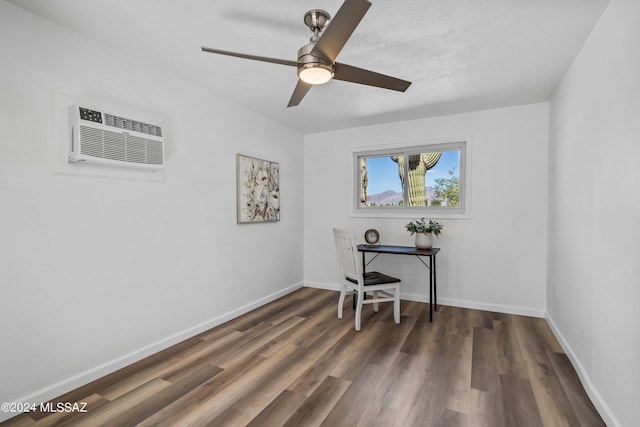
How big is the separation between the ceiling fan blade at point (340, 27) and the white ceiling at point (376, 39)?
318 millimetres

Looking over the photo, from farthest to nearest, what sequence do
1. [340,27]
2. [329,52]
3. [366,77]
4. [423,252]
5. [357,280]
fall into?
[423,252] < [357,280] < [366,77] < [329,52] < [340,27]

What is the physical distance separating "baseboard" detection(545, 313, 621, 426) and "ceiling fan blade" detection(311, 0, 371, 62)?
2.36 metres

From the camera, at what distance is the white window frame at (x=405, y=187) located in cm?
373

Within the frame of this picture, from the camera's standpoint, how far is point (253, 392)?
206cm

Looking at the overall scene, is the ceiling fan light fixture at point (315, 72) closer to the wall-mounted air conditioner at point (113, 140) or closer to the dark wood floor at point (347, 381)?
the wall-mounted air conditioner at point (113, 140)

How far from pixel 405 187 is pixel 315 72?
8.97ft

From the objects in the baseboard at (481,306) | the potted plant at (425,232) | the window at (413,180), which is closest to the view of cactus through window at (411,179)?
the window at (413,180)

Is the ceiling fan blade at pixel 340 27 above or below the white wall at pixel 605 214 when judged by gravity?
above

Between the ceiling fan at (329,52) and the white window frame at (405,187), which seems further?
the white window frame at (405,187)

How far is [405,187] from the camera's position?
4.18 m

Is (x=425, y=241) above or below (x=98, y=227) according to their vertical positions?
below

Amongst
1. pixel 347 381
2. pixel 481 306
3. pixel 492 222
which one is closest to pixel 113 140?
pixel 347 381

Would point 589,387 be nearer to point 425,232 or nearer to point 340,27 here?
point 425,232

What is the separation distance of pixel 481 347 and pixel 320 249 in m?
2.48
